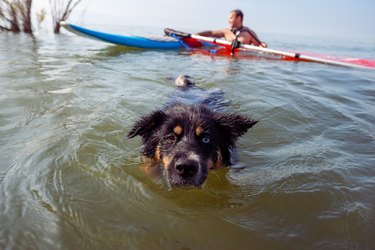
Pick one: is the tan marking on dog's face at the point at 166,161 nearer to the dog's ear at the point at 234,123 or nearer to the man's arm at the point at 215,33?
the dog's ear at the point at 234,123

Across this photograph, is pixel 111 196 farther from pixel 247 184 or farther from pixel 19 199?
pixel 247 184

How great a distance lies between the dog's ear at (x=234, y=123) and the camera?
4035 millimetres

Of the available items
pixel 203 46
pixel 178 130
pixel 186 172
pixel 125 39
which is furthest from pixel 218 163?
pixel 203 46

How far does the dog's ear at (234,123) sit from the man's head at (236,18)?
37.1 ft

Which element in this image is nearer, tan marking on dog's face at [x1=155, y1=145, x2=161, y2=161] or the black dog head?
the black dog head

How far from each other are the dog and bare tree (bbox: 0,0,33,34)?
18507 millimetres

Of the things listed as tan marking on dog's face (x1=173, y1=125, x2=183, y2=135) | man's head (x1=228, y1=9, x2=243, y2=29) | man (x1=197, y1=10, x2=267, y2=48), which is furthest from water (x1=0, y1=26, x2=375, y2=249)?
man's head (x1=228, y1=9, x2=243, y2=29)

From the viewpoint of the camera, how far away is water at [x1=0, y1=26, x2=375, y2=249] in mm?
2857

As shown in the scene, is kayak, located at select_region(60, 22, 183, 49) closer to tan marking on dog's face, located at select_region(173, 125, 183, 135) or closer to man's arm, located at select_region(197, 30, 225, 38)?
man's arm, located at select_region(197, 30, 225, 38)

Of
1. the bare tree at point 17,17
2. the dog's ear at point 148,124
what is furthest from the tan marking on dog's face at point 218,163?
the bare tree at point 17,17

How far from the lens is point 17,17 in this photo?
19.1 metres

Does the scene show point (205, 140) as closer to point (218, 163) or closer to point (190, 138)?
point (190, 138)

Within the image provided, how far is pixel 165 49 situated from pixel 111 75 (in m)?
6.26

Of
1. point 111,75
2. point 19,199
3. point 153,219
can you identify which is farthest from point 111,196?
point 111,75
